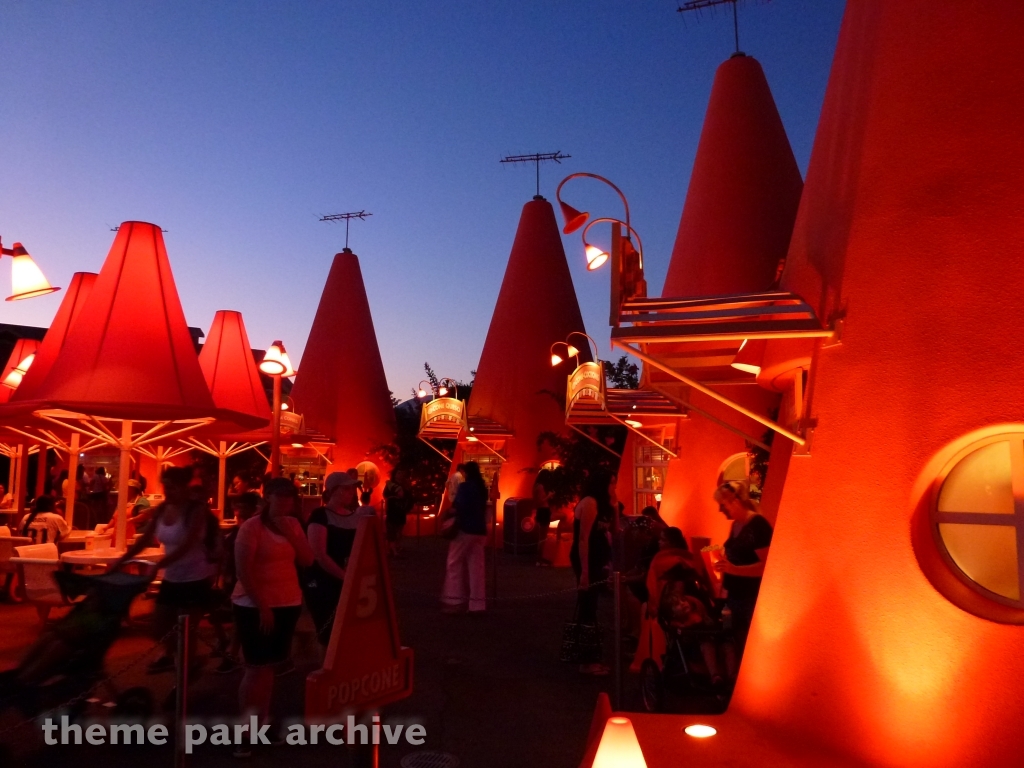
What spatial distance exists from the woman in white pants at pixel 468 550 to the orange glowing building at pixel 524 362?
31.2 feet

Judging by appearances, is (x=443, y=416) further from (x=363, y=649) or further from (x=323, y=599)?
(x=363, y=649)

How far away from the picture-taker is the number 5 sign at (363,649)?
3033mm

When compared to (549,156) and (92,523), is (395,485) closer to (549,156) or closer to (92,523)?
(92,523)

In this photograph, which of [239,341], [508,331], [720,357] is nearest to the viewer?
[720,357]

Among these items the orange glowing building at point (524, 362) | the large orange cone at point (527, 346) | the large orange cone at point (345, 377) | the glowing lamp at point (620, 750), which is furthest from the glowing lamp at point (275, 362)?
the large orange cone at point (345, 377)

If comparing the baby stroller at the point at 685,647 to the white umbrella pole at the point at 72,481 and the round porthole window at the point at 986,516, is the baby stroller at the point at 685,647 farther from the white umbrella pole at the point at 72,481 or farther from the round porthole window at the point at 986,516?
the white umbrella pole at the point at 72,481

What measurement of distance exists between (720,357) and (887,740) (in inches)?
156

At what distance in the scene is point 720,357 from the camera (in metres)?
7.00

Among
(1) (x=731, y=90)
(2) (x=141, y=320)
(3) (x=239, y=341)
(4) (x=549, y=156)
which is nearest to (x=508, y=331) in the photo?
(4) (x=549, y=156)

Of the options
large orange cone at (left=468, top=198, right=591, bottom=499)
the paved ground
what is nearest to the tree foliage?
large orange cone at (left=468, top=198, right=591, bottom=499)

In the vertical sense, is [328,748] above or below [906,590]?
below

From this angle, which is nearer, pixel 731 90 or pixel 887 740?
pixel 887 740

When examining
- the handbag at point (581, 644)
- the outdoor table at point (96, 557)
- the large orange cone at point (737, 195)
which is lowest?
the handbag at point (581, 644)

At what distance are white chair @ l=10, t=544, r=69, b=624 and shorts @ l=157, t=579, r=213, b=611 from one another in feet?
9.51
